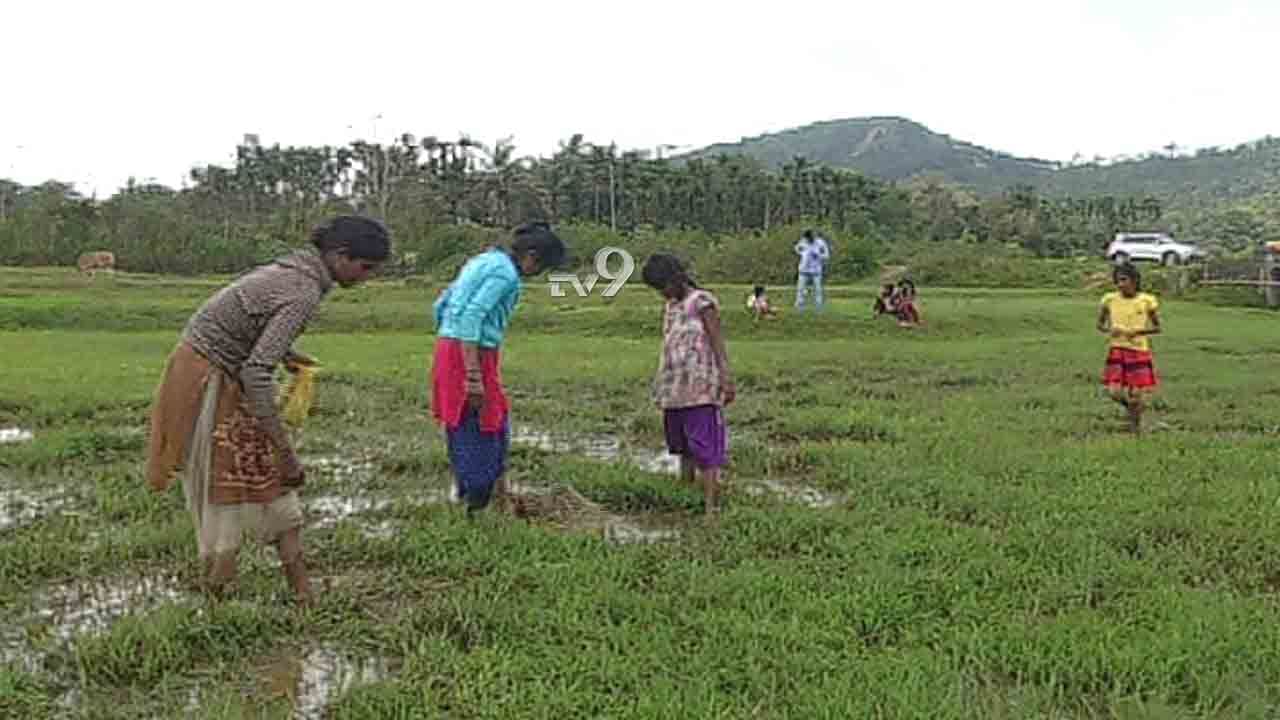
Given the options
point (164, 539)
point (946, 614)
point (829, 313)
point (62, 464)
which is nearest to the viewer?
point (946, 614)

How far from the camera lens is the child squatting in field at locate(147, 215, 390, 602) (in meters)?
4.79

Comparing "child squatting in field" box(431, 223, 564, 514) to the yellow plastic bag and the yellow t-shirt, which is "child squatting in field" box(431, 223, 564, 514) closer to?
the yellow plastic bag

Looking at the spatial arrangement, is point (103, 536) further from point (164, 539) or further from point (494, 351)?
point (494, 351)

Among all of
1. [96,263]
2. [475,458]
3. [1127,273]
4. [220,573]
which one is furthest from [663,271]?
[96,263]

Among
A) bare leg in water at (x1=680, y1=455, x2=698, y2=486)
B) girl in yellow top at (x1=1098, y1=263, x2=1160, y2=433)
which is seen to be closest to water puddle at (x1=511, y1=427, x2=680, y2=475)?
bare leg in water at (x1=680, y1=455, x2=698, y2=486)

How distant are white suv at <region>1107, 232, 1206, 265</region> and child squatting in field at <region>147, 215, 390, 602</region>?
4330cm

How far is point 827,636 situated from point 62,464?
20.0ft

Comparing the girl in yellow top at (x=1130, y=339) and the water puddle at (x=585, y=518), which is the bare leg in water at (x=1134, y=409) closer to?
the girl in yellow top at (x=1130, y=339)

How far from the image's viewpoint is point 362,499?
7449 mm

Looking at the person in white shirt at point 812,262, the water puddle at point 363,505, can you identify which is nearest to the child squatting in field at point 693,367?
the water puddle at point 363,505

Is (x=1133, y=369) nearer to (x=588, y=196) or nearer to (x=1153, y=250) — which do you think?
(x=1153, y=250)

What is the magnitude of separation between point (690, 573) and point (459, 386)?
1660 millimetres

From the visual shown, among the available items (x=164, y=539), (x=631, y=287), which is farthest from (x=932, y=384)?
(x=631, y=287)

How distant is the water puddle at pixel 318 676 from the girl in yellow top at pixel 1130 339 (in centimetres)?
735
